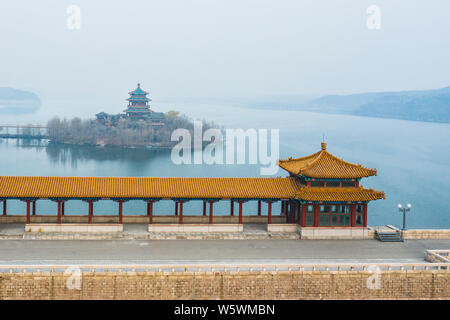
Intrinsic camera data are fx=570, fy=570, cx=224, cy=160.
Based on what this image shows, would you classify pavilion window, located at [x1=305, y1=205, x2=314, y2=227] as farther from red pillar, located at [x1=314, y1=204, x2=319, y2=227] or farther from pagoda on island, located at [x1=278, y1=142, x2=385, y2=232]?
red pillar, located at [x1=314, y1=204, x2=319, y2=227]

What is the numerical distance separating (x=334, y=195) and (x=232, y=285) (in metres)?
7.98

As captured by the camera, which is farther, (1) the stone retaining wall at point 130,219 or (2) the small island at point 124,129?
(2) the small island at point 124,129

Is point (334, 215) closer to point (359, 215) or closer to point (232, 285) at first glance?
point (359, 215)

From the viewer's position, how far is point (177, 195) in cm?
2567

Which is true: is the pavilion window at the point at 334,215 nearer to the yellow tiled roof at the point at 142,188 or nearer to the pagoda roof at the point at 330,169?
the pagoda roof at the point at 330,169

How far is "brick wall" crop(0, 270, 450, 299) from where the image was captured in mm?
19703

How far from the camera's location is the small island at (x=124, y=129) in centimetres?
11088

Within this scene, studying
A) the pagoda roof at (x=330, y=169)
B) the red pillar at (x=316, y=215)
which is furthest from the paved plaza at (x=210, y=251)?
the pagoda roof at (x=330, y=169)

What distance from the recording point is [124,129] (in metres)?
115

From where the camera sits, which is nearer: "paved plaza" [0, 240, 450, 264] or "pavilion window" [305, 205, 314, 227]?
"paved plaza" [0, 240, 450, 264]

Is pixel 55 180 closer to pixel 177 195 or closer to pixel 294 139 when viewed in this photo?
pixel 177 195

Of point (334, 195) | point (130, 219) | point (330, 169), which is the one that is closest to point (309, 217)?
point (334, 195)

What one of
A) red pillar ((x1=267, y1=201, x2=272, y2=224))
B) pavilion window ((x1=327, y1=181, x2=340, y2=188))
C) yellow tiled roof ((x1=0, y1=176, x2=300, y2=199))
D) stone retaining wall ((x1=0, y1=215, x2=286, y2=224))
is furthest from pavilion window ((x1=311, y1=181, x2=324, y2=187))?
stone retaining wall ((x1=0, y1=215, x2=286, y2=224))

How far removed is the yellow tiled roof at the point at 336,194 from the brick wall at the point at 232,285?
5.41 m
